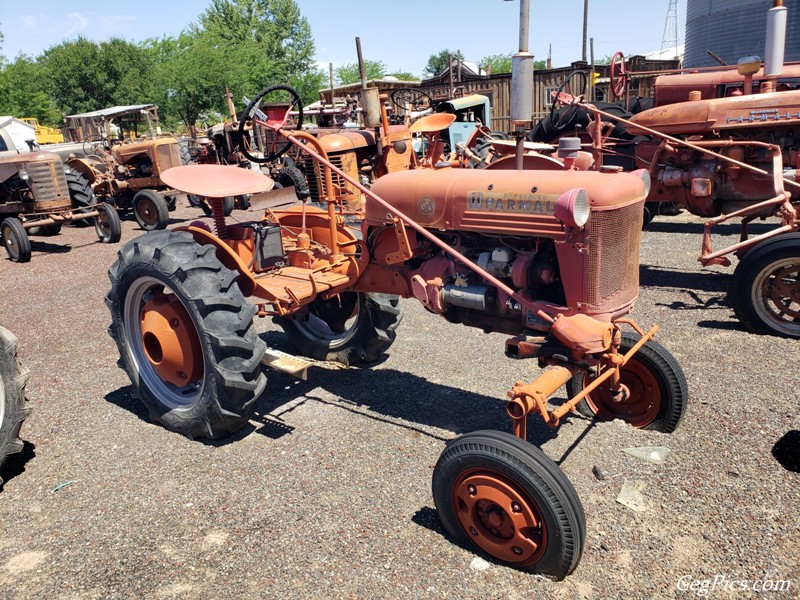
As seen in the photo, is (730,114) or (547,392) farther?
(730,114)

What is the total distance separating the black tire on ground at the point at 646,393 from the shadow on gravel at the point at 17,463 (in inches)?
121

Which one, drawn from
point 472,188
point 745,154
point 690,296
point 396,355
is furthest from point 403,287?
point 745,154

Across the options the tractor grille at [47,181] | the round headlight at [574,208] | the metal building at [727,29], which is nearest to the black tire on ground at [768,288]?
the round headlight at [574,208]

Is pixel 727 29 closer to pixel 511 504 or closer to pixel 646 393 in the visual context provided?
pixel 646 393

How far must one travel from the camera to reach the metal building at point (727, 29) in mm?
15508

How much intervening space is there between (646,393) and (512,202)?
1.35 meters

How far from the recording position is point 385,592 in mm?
2291

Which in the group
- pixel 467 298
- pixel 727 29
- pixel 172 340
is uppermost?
pixel 727 29

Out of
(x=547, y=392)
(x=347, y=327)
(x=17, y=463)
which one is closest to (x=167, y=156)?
(x=347, y=327)

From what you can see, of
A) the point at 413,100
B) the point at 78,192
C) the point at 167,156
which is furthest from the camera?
the point at 413,100

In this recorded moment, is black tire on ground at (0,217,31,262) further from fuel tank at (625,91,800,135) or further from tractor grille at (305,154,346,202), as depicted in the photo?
fuel tank at (625,91,800,135)

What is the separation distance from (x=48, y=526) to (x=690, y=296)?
5.49m

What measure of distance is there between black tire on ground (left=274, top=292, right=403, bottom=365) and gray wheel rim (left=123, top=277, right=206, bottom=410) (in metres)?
0.97

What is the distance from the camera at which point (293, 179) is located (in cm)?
1189
